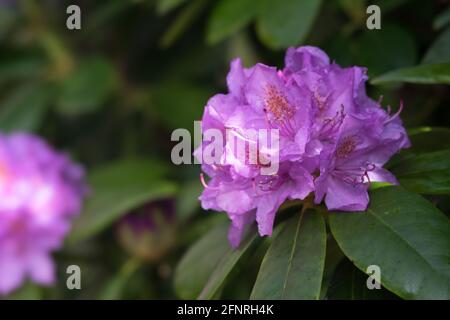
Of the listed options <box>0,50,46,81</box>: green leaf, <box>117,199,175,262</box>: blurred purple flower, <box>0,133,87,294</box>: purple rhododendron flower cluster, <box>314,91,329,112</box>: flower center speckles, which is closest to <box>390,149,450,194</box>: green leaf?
<box>314,91,329,112</box>: flower center speckles

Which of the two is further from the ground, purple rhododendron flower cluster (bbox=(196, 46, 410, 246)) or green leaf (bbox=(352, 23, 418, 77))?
green leaf (bbox=(352, 23, 418, 77))

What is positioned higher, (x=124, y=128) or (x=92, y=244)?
(x=124, y=128)

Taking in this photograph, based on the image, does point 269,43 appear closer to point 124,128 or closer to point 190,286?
point 190,286

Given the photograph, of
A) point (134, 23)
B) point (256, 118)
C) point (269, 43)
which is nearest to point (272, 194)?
point (256, 118)

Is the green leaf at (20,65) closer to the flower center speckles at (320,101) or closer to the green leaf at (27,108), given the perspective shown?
the green leaf at (27,108)

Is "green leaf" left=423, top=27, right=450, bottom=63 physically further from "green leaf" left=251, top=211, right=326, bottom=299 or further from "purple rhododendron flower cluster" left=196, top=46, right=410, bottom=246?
"green leaf" left=251, top=211, right=326, bottom=299

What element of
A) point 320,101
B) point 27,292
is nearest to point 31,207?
point 27,292
